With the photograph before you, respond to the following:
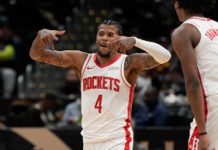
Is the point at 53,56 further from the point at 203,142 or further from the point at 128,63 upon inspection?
the point at 203,142

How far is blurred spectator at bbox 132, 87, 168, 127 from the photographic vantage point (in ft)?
39.7

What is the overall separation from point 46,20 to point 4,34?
2236 mm

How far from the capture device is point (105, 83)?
6652mm

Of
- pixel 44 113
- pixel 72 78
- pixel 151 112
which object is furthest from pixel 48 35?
pixel 72 78

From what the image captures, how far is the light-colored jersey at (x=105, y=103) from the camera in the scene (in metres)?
Result: 6.53

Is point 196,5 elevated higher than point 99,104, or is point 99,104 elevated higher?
point 196,5

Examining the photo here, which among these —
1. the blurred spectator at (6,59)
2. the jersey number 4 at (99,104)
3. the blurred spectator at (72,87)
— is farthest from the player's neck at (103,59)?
the blurred spectator at (6,59)

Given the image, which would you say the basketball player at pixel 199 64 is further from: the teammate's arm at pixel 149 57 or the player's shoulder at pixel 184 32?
the teammate's arm at pixel 149 57

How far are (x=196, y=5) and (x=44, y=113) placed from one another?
7.47 m

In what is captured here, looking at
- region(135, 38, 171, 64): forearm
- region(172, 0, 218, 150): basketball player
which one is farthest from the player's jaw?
region(172, 0, 218, 150): basketball player

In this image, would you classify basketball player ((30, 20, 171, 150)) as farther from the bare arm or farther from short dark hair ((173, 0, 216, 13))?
the bare arm

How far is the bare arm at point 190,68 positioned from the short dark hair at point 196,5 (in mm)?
196

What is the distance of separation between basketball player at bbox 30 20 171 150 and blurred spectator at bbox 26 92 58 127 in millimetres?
4867

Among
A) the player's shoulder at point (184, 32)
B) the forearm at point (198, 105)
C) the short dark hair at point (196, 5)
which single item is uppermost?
the short dark hair at point (196, 5)
